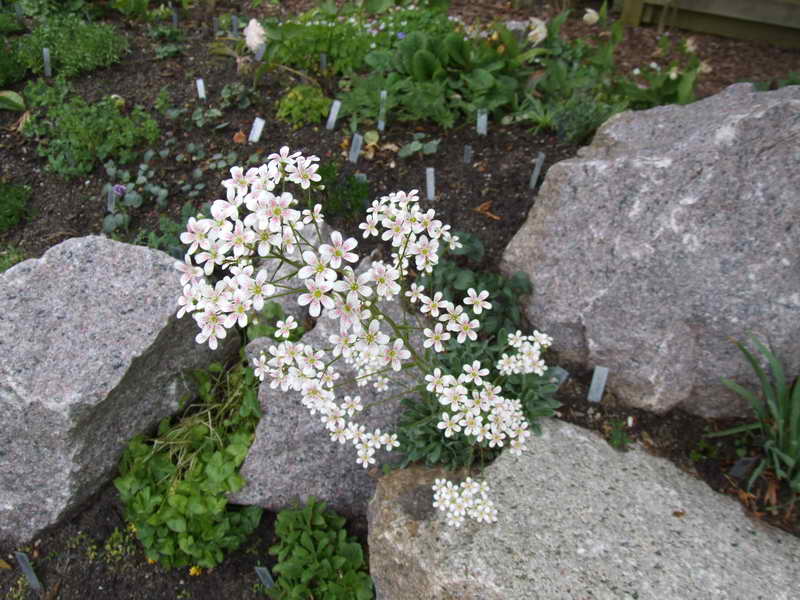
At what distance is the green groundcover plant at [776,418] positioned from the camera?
2557 millimetres

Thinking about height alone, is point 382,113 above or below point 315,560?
above

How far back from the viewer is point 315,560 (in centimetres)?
265

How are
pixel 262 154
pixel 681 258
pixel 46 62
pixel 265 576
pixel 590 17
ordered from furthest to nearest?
pixel 590 17
pixel 46 62
pixel 262 154
pixel 681 258
pixel 265 576

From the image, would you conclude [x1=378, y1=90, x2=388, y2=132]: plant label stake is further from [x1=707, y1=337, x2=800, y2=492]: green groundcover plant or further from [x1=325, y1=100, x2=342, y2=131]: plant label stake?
[x1=707, y1=337, x2=800, y2=492]: green groundcover plant

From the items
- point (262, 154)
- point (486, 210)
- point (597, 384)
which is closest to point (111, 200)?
point (262, 154)

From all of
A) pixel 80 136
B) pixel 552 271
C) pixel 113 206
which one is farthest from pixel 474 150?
pixel 80 136

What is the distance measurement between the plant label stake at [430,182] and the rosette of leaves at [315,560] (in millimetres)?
1880

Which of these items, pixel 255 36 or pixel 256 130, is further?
pixel 255 36

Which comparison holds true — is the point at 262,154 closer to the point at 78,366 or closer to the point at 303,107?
the point at 303,107

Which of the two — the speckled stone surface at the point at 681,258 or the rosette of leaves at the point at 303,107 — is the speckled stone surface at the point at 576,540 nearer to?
the speckled stone surface at the point at 681,258

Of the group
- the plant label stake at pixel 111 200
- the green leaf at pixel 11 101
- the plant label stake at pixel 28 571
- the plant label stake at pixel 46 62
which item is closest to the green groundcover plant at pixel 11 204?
the plant label stake at pixel 111 200

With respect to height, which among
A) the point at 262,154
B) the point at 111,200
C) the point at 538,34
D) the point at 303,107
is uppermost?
the point at 538,34

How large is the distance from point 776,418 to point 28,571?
10.9 feet

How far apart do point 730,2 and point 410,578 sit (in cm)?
495
